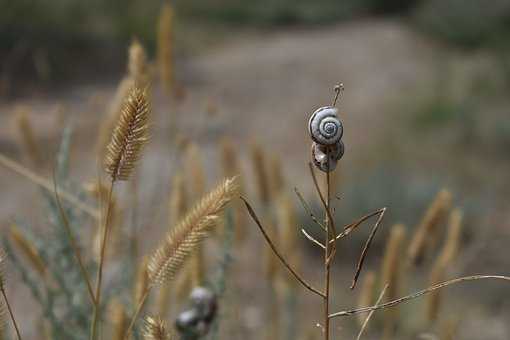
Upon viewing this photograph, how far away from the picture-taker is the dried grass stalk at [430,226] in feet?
3.29

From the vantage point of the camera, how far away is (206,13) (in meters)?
9.42

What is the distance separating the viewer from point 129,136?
558 millimetres

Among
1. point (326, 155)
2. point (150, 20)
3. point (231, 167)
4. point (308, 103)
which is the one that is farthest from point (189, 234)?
point (150, 20)

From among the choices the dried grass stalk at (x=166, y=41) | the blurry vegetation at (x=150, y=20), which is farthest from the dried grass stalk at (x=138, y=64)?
the blurry vegetation at (x=150, y=20)

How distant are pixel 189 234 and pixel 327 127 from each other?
158 millimetres

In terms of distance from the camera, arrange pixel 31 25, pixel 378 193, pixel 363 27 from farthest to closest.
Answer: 1. pixel 363 27
2. pixel 31 25
3. pixel 378 193

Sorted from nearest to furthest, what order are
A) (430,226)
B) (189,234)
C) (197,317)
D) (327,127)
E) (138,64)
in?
(327,127), (189,234), (197,317), (138,64), (430,226)

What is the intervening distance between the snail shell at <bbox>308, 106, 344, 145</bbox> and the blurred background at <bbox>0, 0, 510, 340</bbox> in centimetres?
82

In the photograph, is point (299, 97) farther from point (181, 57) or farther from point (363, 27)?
point (363, 27)

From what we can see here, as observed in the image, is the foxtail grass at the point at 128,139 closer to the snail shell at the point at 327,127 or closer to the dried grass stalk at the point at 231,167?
the snail shell at the point at 327,127

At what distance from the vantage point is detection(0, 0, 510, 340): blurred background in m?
3.45

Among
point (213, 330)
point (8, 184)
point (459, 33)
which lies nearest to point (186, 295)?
point (213, 330)

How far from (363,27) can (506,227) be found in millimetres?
5453

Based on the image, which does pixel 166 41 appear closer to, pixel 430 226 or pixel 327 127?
pixel 430 226
